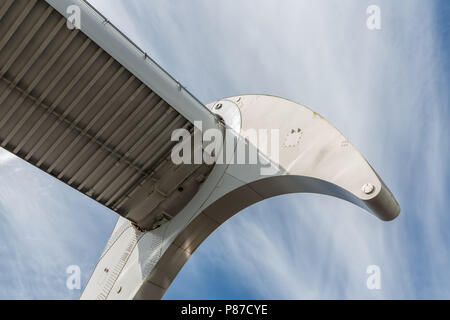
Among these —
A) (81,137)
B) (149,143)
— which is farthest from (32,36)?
(149,143)

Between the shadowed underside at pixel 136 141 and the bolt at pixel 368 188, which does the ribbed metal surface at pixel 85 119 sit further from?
the bolt at pixel 368 188

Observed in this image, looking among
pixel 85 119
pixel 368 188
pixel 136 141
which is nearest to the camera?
pixel 368 188

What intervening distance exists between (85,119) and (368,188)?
5434 mm

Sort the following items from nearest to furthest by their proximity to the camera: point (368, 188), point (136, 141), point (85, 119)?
1. point (368, 188)
2. point (85, 119)
3. point (136, 141)

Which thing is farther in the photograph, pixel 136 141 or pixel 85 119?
pixel 136 141

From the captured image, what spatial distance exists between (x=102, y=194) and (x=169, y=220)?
165 cm

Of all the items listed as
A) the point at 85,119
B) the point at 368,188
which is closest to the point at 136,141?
the point at 85,119

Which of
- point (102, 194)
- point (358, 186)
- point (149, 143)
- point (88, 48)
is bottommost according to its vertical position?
point (358, 186)

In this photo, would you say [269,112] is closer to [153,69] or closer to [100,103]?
[153,69]

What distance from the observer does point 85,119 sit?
8.30 metres

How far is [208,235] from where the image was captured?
9.78 metres

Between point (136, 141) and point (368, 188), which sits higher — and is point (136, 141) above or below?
above

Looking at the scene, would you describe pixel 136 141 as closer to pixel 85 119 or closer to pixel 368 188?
pixel 85 119


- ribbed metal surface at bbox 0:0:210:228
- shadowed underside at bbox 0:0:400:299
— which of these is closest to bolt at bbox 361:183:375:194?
shadowed underside at bbox 0:0:400:299
